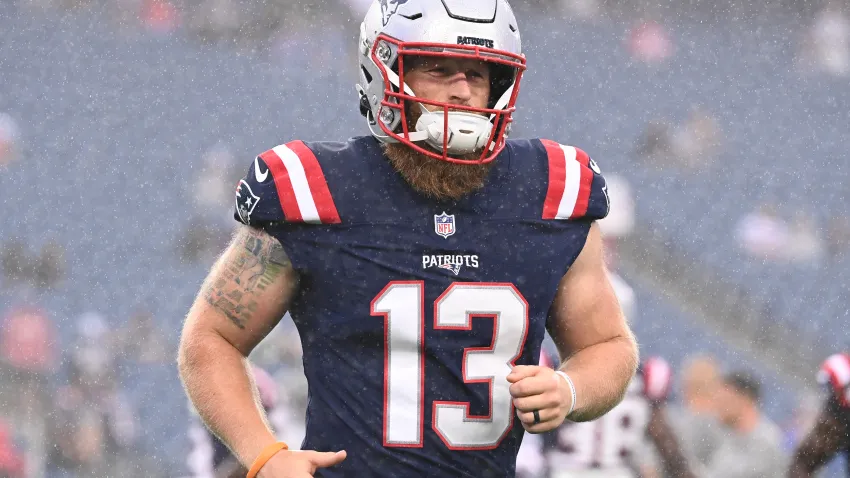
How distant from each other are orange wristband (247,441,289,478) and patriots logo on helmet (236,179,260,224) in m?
0.40

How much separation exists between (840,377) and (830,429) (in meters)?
0.21

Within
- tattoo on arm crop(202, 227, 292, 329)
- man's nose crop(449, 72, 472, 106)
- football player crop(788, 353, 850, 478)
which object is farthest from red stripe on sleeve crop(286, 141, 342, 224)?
football player crop(788, 353, 850, 478)

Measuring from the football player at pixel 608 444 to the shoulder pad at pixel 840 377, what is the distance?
0.65 m

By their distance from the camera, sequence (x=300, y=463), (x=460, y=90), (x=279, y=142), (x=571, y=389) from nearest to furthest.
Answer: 1. (x=300, y=463)
2. (x=571, y=389)
3. (x=460, y=90)
4. (x=279, y=142)

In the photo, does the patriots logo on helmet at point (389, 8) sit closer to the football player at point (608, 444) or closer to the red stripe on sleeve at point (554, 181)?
the red stripe on sleeve at point (554, 181)

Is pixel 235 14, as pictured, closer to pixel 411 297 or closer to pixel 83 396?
pixel 83 396

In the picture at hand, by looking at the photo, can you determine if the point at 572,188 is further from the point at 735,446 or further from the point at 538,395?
the point at 735,446

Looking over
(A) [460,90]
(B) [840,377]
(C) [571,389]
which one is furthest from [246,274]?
(B) [840,377]

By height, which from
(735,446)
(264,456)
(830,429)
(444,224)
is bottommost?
(735,446)

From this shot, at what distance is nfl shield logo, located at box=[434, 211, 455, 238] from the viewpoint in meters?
1.90

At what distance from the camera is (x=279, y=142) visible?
644cm

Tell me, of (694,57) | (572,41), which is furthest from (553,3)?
(694,57)

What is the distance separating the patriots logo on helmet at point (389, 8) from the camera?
6.52ft

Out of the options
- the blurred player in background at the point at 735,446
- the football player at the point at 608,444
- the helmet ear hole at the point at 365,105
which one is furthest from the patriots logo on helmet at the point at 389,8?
the blurred player in background at the point at 735,446
